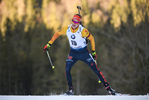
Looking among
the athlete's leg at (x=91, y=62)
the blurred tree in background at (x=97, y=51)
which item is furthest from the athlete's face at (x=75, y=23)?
the blurred tree in background at (x=97, y=51)

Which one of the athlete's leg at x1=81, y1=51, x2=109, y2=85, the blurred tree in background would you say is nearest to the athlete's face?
the athlete's leg at x1=81, y1=51, x2=109, y2=85

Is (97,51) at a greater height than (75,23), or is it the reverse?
(75,23)

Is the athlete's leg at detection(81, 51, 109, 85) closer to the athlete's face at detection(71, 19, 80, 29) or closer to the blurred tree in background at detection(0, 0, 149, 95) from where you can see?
the athlete's face at detection(71, 19, 80, 29)

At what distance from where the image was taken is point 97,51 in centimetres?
3009

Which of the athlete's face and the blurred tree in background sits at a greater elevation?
the athlete's face

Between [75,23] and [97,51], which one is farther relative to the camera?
[97,51]

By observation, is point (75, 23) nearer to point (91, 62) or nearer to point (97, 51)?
point (91, 62)

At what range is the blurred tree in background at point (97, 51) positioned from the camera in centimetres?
1689

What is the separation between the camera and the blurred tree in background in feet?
55.4

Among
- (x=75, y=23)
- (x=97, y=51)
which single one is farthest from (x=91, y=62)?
(x=97, y=51)

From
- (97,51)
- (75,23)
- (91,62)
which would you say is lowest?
(97,51)

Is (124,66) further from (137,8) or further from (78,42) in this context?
(78,42)

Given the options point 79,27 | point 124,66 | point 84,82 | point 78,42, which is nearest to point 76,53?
point 78,42

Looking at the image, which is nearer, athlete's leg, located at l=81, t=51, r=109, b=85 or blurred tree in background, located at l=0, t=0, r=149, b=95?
athlete's leg, located at l=81, t=51, r=109, b=85
